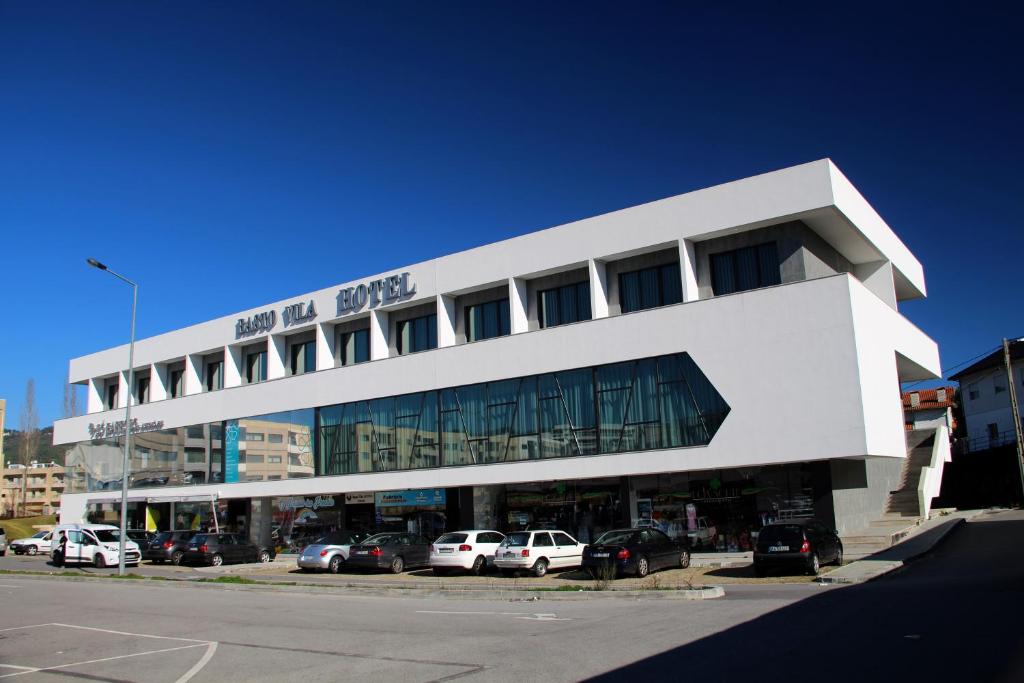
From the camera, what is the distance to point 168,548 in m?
38.6

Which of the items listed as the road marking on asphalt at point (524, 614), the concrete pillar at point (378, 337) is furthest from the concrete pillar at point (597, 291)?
the road marking on asphalt at point (524, 614)

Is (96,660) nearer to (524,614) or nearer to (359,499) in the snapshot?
Result: (524,614)

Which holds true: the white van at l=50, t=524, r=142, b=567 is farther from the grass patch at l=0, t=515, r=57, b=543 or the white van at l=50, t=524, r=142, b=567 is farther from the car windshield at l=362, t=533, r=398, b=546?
the grass patch at l=0, t=515, r=57, b=543

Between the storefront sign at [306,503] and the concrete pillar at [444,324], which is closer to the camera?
the concrete pillar at [444,324]

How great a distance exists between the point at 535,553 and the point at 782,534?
781cm

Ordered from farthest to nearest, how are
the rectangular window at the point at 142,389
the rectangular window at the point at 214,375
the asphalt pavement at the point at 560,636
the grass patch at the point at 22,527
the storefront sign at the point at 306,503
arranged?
the grass patch at the point at 22,527, the rectangular window at the point at 142,389, the rectangular window at the point at 214,375, the storefront sign at the point at 306,503, the asphalt pavement at the point at 560,636

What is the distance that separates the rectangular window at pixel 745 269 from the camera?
2831cm

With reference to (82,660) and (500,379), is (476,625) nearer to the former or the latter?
(82,660)

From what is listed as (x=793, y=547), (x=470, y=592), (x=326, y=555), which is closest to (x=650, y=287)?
(x=793, y=547)

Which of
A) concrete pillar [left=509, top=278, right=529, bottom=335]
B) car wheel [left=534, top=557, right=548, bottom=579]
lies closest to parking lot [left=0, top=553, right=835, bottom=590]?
car wheel [left=534, top=557, right=548, bottom=579]

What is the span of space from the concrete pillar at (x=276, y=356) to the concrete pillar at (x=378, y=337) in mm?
7102

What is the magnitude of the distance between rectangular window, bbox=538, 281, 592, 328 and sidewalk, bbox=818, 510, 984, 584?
13561mm

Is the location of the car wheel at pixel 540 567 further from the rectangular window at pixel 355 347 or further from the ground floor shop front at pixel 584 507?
the rectangular window at pixel 355 347

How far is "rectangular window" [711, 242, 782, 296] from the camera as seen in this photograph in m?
28.3
